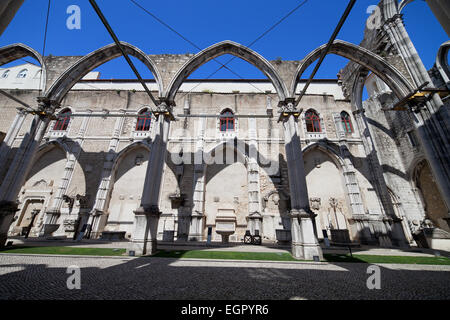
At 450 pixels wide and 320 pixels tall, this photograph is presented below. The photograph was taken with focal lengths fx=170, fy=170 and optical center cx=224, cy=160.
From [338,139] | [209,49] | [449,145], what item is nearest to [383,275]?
[449,145]

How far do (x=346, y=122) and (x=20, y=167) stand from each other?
19.8m

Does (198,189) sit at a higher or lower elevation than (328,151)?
lower

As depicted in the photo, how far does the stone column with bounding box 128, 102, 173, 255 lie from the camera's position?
19.1 ft

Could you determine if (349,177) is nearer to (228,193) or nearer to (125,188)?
(228,193)

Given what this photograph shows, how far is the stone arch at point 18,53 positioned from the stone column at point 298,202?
39.5 feet

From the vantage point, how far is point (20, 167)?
23.1ft

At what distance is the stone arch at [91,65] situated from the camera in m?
8.25

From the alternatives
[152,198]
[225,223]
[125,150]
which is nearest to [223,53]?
[152,198]

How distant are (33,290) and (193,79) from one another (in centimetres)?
1728

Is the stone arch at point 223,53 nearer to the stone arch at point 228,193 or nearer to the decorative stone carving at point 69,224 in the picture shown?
the stone arch at point 228,193

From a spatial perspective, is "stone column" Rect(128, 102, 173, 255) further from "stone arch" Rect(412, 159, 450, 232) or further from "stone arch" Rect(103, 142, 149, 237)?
"stone arch" Rect(412, 159, 450, 232)

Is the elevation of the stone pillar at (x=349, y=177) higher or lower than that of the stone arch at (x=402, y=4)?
lower

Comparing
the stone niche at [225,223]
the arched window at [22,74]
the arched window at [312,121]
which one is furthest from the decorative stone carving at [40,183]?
the arched window at [312,121]

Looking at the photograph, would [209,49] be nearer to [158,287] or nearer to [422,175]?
[158,287]
